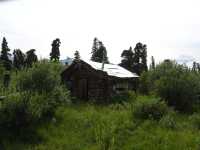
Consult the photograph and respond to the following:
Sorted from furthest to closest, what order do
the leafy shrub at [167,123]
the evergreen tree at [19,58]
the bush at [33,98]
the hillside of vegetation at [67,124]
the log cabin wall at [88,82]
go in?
the evergreen tree at [19,58] → the log cabin wall at [88,82] → the leafy shrub at [167,123] → the bush at [33,98] → the hillside of vegetation at [67,124]

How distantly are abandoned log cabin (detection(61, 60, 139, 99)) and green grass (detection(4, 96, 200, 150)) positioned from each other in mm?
9812

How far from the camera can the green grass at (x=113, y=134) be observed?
10.3 meters

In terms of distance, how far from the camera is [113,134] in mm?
11414

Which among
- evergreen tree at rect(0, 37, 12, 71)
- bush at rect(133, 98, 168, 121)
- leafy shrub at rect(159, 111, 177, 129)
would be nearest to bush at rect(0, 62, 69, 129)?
bush at rect(133, 98, 168, 121)

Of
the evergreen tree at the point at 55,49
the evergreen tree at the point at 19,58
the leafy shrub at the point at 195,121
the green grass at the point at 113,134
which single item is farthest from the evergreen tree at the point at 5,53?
the leafy shrub at the point at 195,121

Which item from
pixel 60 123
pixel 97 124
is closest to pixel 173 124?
pixel 97 124

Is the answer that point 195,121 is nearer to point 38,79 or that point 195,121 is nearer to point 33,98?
point 33,98

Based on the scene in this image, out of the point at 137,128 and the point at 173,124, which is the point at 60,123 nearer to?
the point at 137,128

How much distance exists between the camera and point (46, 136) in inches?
452

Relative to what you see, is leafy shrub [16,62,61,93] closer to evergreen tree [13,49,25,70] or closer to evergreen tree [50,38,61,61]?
evergreen tree [13,49,25,70]

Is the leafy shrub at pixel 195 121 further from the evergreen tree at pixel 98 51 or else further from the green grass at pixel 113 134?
the evergreen tree at pixel 98 51

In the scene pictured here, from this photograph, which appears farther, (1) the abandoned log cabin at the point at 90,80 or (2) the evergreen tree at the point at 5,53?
(2) the evergreen tree at the point at 5,53

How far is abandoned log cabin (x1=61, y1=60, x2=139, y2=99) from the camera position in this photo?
24.6 metres

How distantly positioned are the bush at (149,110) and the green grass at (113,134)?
50 cm
